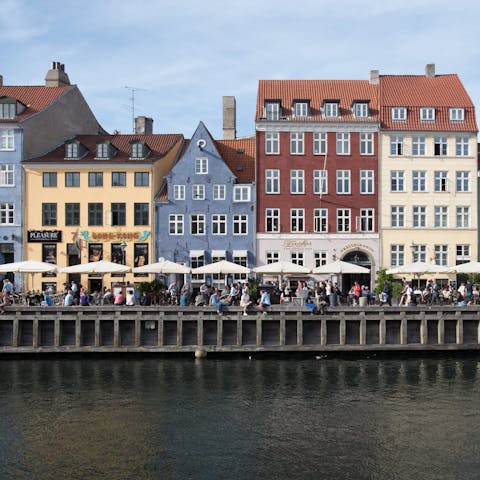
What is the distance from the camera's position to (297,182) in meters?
60.5

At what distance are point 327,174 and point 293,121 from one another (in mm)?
4595

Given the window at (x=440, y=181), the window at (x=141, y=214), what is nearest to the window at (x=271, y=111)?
the window at (x=141, y=214)

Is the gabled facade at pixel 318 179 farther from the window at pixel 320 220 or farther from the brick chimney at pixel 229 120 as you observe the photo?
the brick chimney at pixel 229 120

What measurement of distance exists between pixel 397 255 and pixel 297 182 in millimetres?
9015

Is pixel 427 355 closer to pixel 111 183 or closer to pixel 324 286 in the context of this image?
pixel 324 286

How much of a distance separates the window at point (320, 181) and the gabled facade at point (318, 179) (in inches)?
2.9

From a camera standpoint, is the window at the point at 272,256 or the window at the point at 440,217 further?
the window at the point at 440,217

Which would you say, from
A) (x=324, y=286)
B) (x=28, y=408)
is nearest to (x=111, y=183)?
(x=324, y=286)

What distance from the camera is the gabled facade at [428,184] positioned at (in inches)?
2363

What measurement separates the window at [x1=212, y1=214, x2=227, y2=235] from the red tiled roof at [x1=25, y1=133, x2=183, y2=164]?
6.22 metres

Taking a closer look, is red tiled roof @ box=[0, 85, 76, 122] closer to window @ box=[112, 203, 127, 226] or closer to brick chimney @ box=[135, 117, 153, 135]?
brick chimney @ box=[135, 117, 153, 135]

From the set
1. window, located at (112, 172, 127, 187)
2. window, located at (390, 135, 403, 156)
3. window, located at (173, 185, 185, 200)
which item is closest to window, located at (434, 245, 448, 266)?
window, located at (390, 135, 403, 156)

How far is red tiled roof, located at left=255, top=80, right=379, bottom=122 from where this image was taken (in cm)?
6062

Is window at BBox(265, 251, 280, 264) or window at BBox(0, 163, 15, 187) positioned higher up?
window at BBox(0, 163, 15, 187)
